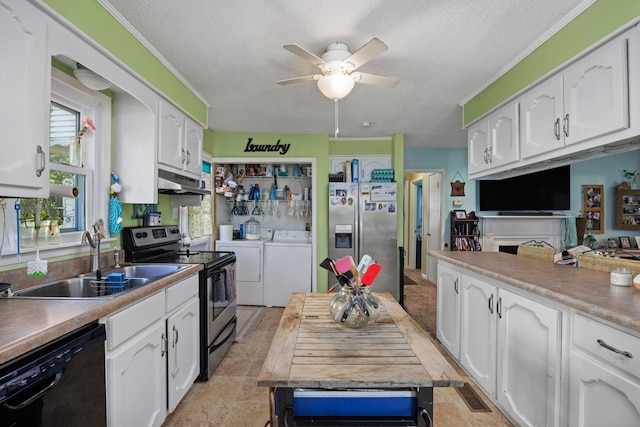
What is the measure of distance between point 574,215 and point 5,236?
6.60 meters

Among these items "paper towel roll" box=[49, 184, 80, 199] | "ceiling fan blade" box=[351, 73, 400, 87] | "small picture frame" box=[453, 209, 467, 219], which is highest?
"ceiling fan blade" box=[351, 73, 400, 87]

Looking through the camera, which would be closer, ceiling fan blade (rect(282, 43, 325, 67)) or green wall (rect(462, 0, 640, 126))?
green wall (rect(462, 0, 640, 126))

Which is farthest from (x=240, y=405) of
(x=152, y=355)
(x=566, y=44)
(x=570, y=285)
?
(x=566, y=44)

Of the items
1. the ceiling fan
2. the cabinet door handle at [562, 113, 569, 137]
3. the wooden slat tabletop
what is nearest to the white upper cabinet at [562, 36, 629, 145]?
the cabinet door handle at [562, 113, 569, 137]

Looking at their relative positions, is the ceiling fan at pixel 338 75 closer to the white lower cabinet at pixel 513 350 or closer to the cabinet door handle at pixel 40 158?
the cabinet door handle at pixel 40 158

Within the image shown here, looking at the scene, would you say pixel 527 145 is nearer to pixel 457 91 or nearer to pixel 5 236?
pixel 457 91

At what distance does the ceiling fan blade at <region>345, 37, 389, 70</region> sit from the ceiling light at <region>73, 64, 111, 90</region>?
4.77ft

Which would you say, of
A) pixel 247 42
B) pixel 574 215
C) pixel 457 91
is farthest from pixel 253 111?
pixel 574 215

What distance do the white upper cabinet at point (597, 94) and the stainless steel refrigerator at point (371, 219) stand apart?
7.78ft

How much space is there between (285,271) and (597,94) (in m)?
3.57

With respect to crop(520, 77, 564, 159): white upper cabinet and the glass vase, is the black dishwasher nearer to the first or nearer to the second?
the glass vase

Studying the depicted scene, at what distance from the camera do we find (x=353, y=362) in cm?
104

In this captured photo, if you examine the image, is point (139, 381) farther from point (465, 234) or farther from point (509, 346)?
point (465, 234)

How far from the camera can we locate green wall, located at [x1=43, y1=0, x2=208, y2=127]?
1475 millimetres
